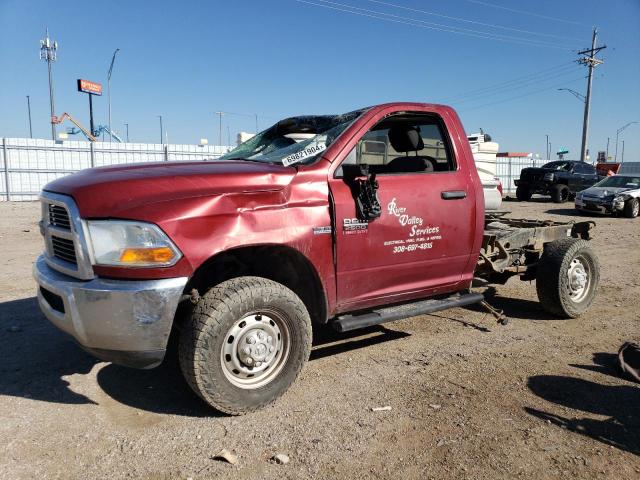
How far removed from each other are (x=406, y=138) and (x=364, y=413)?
231 cm

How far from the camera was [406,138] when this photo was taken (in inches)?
167

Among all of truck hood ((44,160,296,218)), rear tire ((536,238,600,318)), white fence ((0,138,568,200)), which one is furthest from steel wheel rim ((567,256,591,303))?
white fence ((0,138,568,200))

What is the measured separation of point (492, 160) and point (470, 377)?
15.5 ft

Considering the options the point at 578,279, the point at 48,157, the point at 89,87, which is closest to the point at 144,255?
the point at 578,279

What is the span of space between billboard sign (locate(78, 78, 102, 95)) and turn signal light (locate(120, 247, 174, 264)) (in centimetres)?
4654

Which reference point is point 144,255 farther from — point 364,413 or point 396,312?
point 396,312

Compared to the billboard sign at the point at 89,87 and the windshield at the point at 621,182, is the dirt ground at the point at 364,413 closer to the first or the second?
the windshield at the point at 621,182

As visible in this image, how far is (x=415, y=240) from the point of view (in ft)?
12.4

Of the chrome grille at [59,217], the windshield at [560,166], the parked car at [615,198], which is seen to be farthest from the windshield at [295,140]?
the windshield at [560,166]

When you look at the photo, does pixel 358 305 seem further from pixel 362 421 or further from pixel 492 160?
pixel 492 160

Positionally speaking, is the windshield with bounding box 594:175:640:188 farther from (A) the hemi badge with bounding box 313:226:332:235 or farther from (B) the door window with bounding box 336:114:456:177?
(A) the hemi badge with bounding box 313:226:332:235

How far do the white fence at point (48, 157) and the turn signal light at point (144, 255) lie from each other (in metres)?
17.8

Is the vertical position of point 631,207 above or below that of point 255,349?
above

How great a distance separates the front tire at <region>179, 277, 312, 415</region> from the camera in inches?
111
